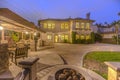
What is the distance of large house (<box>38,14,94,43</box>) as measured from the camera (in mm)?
43656

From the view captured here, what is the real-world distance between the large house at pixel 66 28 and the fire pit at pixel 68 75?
34512mm

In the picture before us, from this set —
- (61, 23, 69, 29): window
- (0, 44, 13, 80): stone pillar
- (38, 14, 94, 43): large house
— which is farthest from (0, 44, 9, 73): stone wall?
(61, 23, 69, 29): window

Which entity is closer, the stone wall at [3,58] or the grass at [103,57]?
the stone wall at [3,58]

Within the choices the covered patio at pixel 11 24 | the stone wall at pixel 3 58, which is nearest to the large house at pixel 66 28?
the covered patio at pixel 11 24

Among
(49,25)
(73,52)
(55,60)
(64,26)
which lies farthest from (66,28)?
(55,60)

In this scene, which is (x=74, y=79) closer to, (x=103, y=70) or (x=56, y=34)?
(x=103, y=70)

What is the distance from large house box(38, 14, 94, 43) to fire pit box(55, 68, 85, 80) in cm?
3451

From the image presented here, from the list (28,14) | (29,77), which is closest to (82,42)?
(29,77)

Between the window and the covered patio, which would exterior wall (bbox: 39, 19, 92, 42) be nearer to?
the window

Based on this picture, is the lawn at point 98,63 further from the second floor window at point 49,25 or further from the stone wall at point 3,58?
the second floor window at point 49,25

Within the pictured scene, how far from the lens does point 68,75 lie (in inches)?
322

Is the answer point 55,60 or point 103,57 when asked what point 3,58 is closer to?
point 55,60

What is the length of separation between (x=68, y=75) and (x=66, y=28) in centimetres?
3747

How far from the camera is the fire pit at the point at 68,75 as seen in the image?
792 cm
